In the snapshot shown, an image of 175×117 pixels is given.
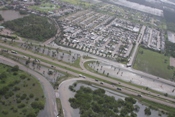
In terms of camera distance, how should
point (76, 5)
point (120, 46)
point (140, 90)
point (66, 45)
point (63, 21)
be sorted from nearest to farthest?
point (140, 90)
point (66, 45)
point (120, 46)
point (63, 21)
point (76, 5)

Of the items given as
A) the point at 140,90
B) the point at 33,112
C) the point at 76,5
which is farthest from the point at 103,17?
the point at 33,112

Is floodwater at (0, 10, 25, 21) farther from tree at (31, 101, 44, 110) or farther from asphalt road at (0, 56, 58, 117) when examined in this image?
A: tree at (31, 101, 44, 110)

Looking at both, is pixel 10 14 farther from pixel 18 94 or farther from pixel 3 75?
pixel 18 94

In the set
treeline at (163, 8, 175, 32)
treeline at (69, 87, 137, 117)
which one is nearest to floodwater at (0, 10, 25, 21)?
treeline at (69, 87, 137, 117)

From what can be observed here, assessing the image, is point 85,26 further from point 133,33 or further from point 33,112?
point 33,112

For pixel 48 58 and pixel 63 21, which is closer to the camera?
pixel 48 58

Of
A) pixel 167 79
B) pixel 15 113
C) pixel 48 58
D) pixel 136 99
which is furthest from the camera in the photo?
pixel 167 79

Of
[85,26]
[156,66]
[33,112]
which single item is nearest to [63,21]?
[85,26]
